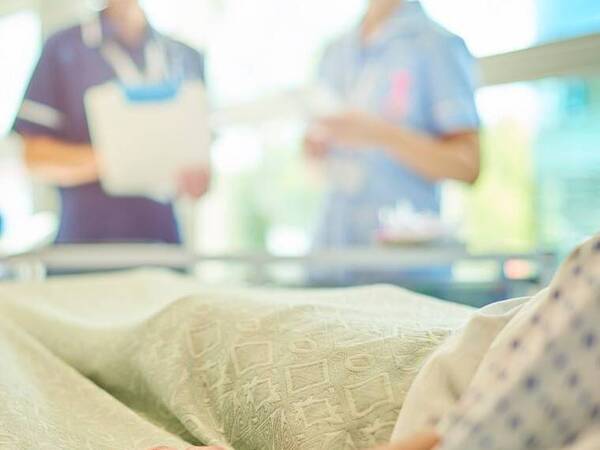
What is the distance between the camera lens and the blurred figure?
8.51 ft

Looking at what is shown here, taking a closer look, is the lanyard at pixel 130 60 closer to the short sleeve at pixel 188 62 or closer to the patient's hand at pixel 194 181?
the short sleeve at pixel 188 62

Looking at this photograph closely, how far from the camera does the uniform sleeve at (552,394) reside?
49cm

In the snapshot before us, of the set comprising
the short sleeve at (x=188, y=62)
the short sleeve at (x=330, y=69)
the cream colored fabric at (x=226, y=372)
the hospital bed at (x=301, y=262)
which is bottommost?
the hospital bed at (x=301, y=262)

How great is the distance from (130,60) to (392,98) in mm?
1028

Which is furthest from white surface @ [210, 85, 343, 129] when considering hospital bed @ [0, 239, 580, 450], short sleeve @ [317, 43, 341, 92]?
hospital bed @ [0, 239, 580, 450]

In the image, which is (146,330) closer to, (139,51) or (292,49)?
(292,49)

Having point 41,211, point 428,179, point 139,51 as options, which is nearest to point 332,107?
point 428,179

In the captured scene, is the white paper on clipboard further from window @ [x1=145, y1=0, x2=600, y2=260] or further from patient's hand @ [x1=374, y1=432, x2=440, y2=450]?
patient's hand @ [x1=374, y1=432, x2=440, y2=450]

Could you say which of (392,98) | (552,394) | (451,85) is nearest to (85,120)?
(392,98)

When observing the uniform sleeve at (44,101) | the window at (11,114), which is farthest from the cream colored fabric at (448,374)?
the window at (11,114)

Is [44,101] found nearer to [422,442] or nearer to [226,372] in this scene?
[226,372]

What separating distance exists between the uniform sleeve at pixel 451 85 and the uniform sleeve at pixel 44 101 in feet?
4.50

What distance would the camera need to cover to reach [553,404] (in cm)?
49

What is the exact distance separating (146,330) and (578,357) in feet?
2.01
